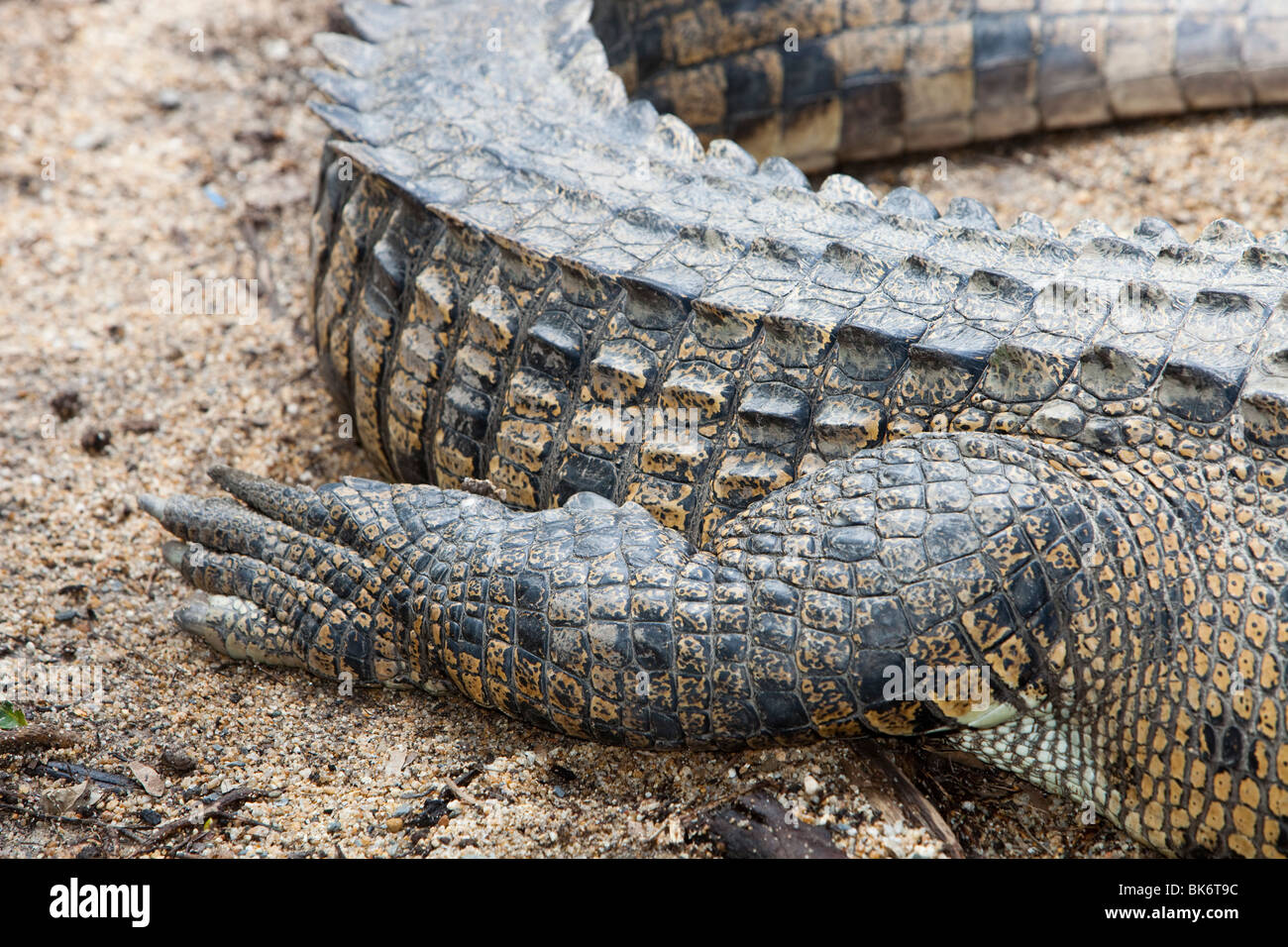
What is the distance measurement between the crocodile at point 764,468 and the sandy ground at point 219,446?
168 mm

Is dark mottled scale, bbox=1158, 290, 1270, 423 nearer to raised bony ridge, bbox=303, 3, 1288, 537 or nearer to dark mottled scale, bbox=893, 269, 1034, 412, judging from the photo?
raised bony ridge, bbox=303, 3, 1288, 537

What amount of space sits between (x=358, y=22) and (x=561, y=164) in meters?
1.43

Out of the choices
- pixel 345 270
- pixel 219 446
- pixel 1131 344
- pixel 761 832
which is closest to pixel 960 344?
pixel 1131 344

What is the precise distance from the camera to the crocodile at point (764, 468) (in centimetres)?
272

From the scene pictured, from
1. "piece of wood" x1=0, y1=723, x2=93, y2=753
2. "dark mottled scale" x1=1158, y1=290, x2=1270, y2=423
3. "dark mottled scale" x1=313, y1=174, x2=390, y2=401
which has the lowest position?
"piece of wood" x1=0, y1=723, x2=93, y2=753

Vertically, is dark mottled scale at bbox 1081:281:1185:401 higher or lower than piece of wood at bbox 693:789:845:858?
higher

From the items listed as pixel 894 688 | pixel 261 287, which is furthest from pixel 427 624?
pixel 261 287

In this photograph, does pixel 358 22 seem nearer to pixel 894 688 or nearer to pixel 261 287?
pixel 261 287

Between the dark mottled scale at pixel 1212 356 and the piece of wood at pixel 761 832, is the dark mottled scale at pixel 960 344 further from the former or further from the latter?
the piece of wood at pixel 761 832

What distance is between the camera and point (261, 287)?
494 centimetres

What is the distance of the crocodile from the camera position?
8.91 feet

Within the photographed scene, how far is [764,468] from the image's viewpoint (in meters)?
3.08

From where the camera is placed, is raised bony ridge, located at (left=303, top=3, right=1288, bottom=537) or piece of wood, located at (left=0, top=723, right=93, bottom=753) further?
piece of wood, located at (left=0, top=723, right=93, bottom=753)

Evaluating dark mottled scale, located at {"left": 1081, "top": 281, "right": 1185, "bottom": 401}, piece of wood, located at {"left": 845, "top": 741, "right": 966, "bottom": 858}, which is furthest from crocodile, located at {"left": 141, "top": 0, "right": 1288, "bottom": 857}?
piece of wood, located at {"left": 845, "top": 741, "right": 966, "bottom": 858}
